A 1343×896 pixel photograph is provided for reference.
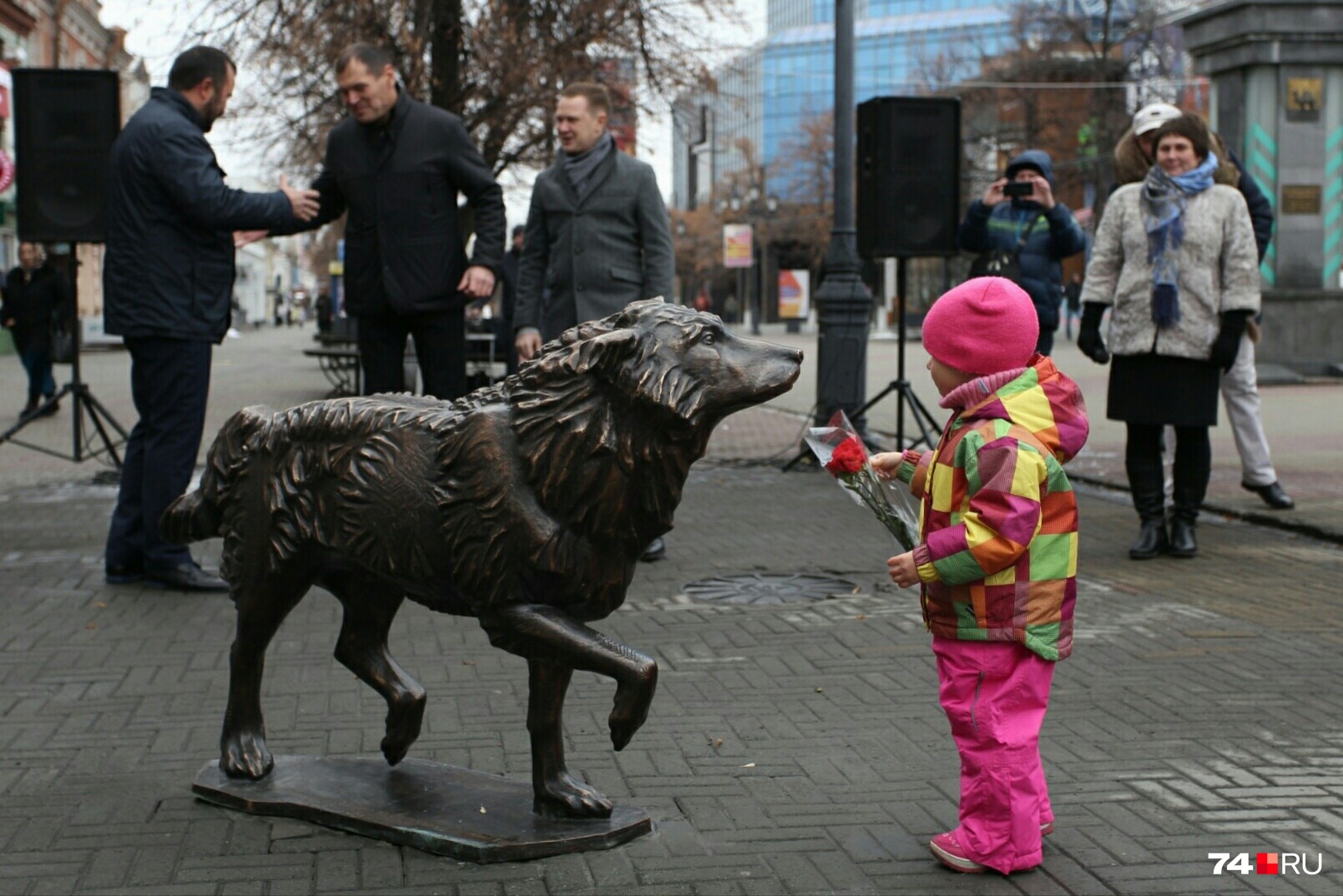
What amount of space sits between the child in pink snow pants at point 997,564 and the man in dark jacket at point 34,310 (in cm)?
1483

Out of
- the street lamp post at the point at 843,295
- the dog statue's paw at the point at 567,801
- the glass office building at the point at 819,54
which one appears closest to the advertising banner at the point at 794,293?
the glass office building at the point at 819,54

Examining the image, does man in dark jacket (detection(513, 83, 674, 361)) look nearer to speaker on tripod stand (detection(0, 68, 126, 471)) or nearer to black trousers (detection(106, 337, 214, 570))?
black trousers (detection(106, 337, 214, 570))

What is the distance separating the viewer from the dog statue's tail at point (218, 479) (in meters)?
3.89

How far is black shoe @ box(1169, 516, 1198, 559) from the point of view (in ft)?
25.2

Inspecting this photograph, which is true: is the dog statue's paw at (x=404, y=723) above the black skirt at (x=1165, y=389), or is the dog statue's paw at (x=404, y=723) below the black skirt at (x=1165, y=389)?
below

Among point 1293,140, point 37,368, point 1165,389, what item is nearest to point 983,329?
point 1165,389

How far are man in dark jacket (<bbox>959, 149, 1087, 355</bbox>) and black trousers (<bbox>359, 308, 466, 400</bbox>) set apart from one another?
11.0 feet

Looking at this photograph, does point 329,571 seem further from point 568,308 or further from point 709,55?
point 709,55

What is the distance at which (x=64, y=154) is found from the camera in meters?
10.6

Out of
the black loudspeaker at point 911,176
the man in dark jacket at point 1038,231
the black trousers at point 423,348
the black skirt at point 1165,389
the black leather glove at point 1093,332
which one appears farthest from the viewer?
the black loudspeaker at point 911,176

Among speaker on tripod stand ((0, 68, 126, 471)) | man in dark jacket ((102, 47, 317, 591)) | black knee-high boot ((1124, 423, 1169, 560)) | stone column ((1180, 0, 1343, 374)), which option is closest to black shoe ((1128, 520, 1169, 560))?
black knee-high boot ((1124, 423, 1169, 560))

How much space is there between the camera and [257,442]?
3.85 meters

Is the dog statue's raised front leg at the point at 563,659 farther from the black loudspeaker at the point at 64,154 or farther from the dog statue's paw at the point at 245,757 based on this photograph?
the black loudspeaker at the point at 64,154

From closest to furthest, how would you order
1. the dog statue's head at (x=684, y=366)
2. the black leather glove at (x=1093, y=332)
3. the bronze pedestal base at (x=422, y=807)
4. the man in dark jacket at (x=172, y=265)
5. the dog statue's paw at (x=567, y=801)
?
1. the dog statue's head at (x=684, y=366)
2. the bronze pedestal base at (x=422, y=807)
3. the dog statue's paw at (x=567, y=801)
4. the man in dark jacket at (x=172, y=265)
5. the black leather glove at (x=1093, y=332)
